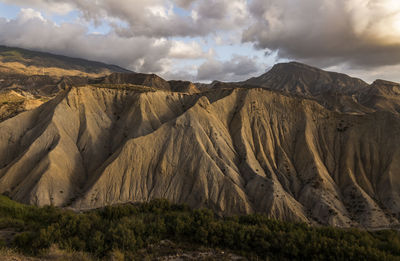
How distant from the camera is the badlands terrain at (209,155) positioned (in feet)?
150

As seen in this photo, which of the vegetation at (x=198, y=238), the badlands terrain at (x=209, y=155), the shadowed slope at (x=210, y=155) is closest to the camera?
the vegetation at (x=198, y=238)

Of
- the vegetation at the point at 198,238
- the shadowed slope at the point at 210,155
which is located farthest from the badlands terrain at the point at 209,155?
the vegetation at the point at 198,238

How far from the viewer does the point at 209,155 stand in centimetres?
5175

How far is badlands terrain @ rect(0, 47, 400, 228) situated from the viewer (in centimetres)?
4559

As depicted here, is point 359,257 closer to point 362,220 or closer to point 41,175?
point 362,220

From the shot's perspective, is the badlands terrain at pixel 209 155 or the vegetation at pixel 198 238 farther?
the badlands terrain at pixel 209 155

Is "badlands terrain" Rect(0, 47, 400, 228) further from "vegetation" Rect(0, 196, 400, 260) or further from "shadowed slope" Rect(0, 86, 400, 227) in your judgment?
"vegetation" Rect(0, 196, 400, 260)

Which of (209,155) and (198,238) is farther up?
(198,238)

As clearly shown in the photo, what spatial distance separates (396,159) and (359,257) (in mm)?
57818

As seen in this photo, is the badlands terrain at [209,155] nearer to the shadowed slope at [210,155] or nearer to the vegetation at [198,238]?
the shadowed slope at [210,155]

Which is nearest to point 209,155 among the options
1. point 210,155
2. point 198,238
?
point 210,155

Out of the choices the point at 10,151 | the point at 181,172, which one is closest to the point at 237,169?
the point at 181,172

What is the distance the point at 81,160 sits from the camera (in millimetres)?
53281

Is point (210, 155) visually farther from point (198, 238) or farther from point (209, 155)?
point (198, 238)
